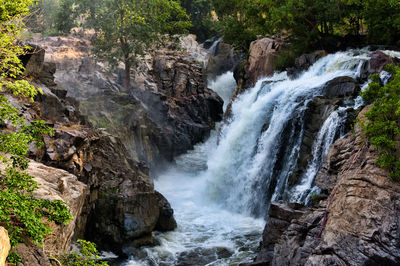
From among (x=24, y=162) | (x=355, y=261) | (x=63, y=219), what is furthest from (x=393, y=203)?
(x=24, y=162)

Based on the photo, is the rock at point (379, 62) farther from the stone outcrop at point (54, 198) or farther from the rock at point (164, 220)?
the stone outcrop at point (54, 198)

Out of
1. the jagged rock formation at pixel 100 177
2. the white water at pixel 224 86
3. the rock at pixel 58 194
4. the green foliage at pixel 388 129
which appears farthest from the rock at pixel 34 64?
the white water at pixel 224 86

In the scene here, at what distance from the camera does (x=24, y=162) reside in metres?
8.02

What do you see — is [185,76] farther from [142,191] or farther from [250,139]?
[142,191]

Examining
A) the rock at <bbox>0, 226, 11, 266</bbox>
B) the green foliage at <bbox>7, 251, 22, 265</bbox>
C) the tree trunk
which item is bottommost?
the green foliage at <bbox>7, 251, 22, 265</bbox>

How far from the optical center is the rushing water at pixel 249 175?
1628cm

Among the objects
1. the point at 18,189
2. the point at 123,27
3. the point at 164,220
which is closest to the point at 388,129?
the point at 18,189

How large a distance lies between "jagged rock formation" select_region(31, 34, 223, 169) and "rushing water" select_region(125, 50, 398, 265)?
3.56 meters

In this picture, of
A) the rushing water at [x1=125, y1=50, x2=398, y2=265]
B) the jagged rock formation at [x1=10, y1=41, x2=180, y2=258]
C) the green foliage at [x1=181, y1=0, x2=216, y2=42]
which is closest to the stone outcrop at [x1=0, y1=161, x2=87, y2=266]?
the jagged rock formation at [x1=10, y1=41, x2=180, y2=258]

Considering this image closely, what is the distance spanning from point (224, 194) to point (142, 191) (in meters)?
7.20

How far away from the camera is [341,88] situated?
18.8 meters

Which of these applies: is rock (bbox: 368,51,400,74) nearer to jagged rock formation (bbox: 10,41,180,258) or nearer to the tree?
jagged rock formation (bbox: 10,41,180,258)

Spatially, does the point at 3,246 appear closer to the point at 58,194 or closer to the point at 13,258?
the point at 13,258

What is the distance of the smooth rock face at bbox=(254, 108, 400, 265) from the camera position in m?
8.93
